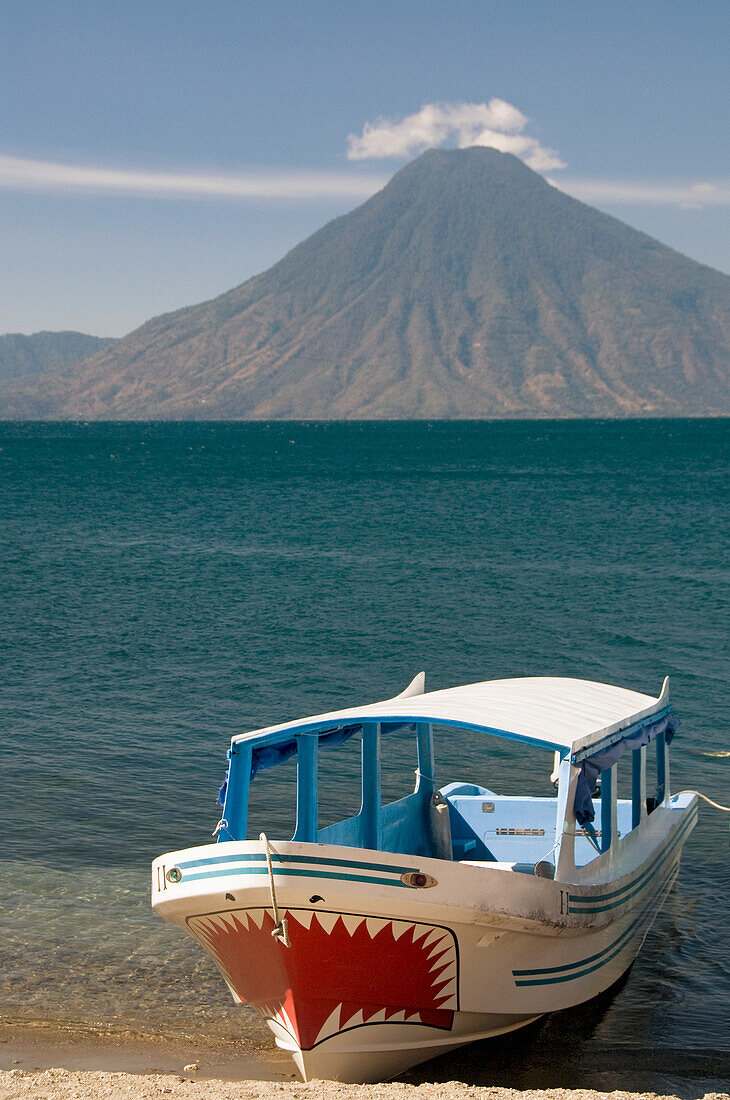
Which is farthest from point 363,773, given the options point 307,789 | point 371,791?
point 307,789

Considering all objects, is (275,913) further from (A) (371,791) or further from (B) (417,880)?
(A) (371,791)

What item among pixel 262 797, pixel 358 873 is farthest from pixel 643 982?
pixel 262 797

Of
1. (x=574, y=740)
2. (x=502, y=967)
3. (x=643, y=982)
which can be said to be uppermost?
(x=574, y=740)

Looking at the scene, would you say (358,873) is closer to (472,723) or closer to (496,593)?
(472,723)

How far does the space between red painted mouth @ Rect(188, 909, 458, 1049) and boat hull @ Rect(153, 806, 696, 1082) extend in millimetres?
12

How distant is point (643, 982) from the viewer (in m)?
13.3

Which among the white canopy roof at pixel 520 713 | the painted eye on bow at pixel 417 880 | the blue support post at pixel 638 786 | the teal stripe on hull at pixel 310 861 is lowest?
the blue support post at pixel 638 786

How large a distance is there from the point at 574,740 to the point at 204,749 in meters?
13.2

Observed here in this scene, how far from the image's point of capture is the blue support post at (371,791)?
11.9 metres

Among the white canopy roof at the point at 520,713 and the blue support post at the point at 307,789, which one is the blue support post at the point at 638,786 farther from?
the blue support post at the point at 307,789

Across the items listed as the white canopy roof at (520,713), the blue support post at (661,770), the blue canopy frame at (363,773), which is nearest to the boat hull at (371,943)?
the blue canopy frame at (363,773)

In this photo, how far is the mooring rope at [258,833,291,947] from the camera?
9562mm

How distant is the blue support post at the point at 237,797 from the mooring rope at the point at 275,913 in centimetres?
151

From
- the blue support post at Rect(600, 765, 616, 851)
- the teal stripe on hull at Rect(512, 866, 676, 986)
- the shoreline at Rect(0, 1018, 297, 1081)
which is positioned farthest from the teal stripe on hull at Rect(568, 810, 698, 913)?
the shoreline at Rect(0, 1018, 297, 1081)
